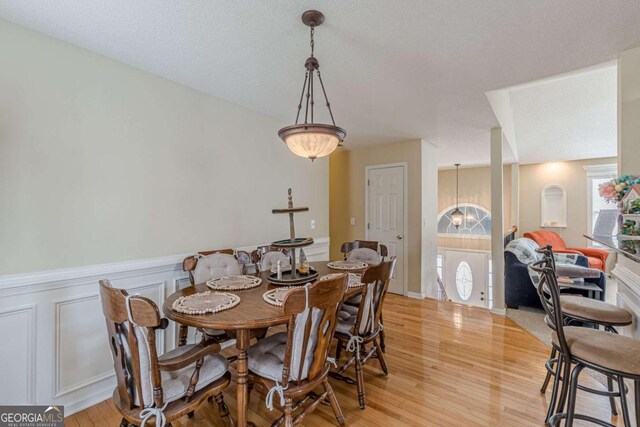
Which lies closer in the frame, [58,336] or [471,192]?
[58,336]

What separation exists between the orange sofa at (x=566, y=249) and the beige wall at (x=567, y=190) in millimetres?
391

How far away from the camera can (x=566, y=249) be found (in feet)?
20.5

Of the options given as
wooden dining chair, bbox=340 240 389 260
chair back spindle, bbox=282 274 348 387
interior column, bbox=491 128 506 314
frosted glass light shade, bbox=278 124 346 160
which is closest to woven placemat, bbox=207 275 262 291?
chair back spindle, bbox=282 274 348 387

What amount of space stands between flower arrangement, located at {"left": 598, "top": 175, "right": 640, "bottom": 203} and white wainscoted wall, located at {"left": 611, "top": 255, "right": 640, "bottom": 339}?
452 millimetres

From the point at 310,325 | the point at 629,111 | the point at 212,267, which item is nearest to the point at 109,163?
the point at 212,267

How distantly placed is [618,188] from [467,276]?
21.3 ft

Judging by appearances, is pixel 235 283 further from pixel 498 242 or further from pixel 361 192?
pixel 361 192

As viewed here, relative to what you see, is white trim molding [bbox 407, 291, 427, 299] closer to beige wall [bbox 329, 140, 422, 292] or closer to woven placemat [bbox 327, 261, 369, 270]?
beige wall [bbox 329, 140, 422, 292]

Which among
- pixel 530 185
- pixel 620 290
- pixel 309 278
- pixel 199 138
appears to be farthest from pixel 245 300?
pixel 530 185

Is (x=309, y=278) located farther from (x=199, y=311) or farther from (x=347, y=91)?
(x=347, y=91)

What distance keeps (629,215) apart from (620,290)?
0.72 meters

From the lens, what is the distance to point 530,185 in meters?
7.26

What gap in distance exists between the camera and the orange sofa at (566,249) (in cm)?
560

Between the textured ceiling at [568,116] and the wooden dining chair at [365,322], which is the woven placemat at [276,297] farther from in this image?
the textured ceiling at [568,116]
